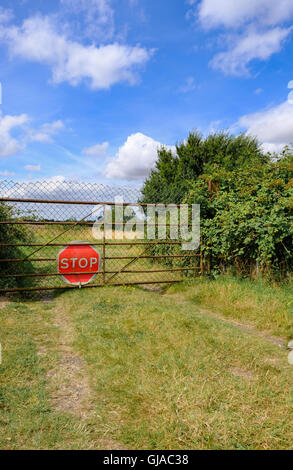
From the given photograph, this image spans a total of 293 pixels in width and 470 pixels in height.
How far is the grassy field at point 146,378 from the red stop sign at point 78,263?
118 centimetres

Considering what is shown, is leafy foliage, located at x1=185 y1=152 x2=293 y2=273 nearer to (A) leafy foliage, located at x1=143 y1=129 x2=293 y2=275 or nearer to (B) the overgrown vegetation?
(A) leafy foliage, located at x1=143 y1=129 x2=293 y2=275

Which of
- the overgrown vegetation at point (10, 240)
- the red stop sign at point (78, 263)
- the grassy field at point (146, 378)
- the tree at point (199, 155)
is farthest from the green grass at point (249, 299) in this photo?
the tree at point (199, 155)

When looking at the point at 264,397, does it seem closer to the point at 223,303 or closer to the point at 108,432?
the point at 108,432

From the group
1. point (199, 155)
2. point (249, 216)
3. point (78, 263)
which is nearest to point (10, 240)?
point (78, 263)

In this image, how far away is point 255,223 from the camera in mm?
5125

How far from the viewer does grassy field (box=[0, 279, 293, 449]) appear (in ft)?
6.08

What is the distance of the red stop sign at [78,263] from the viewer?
18.7 feet

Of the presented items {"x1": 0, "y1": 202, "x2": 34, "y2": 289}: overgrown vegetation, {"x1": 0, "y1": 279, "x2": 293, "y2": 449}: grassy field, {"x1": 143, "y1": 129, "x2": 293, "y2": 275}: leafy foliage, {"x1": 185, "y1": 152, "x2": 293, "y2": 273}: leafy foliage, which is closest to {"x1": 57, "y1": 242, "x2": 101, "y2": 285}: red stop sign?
{"x1": 0, "y1": 202, "x2": 34, "y2": 289}: overgrown vegetation

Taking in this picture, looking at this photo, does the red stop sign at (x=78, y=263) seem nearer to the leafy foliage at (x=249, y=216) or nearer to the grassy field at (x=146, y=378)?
the grassy field at (x=146, y=378)

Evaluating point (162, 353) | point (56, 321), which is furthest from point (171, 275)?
point (162, 353)

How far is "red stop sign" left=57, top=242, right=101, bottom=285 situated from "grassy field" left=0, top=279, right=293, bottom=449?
1.18m

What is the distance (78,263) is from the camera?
19.0 feet

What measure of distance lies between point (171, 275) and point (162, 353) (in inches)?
163

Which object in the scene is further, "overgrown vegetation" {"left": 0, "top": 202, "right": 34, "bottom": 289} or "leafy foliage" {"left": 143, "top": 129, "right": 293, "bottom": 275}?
"overgrown vegetation" {"left": 0, "top": 202, "right": 34, "bottom": 289}
